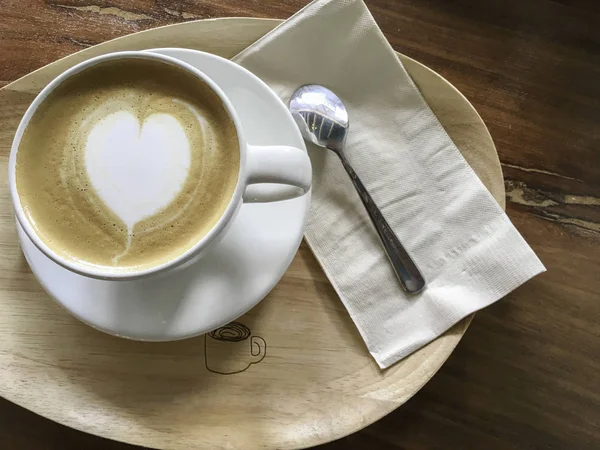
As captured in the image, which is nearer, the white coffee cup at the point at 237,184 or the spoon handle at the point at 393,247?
the white coffee cup at the point at 237,184

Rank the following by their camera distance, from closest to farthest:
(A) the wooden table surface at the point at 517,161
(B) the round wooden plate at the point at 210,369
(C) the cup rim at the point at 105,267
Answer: (C) the cup rim at the point at 105,267 → (B) the round wooden plate at the point at 210,369 → (A) the wooden table surface at the point at 517,161

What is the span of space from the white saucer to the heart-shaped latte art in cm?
10

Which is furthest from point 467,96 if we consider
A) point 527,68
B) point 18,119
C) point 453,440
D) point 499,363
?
point 18,119

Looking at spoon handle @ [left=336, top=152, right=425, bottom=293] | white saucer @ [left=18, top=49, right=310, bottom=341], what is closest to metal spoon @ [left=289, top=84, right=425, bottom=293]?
spoon handle @ [left=336, top=152, right=425, bottom=293]

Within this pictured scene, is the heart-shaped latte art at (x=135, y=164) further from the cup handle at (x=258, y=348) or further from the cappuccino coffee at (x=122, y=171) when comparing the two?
the cup handle at (x=258, y=348)

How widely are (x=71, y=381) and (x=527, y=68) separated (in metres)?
0.74

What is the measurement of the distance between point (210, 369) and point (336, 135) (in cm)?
33

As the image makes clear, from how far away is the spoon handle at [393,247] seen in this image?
72 centimetres

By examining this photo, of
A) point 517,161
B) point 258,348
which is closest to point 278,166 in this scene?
point 258,348

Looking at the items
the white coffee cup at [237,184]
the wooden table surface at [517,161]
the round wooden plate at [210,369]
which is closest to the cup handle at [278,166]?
the white coffee cup at [237,184]

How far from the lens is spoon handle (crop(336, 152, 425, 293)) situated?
716 millimetres

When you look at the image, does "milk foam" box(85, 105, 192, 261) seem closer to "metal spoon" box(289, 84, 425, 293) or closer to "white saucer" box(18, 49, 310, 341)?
"white saucer" box(18, 49, 310, 341)

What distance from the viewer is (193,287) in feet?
2.07

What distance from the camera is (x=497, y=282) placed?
2.31 feet
